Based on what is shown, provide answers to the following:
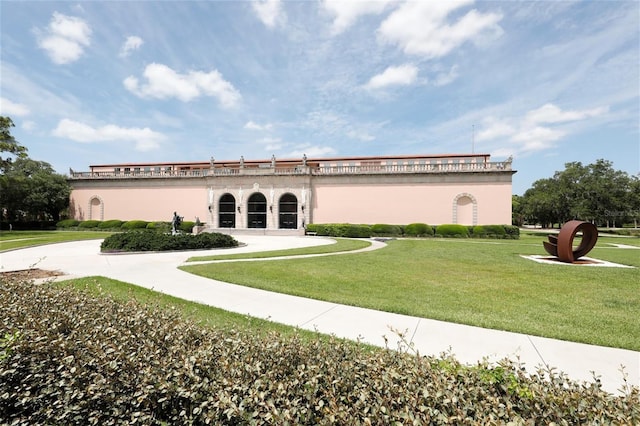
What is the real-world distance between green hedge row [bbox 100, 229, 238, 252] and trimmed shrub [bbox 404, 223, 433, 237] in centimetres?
2144

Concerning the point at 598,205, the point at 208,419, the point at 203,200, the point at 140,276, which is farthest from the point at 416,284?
the point at 598,205

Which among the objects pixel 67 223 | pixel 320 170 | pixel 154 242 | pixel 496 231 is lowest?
pixel 496 231

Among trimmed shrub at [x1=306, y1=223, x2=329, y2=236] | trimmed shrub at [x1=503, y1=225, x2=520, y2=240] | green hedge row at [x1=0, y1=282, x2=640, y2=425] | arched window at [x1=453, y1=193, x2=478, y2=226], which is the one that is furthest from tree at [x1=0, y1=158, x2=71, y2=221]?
trimmed shrub at [x1=503, y1=225, x2=520, y2=240]

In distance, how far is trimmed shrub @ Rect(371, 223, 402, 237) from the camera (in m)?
34.2

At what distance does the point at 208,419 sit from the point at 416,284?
804cm

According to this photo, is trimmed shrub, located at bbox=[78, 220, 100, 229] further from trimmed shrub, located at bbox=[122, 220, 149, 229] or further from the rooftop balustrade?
the rooftop balustrade

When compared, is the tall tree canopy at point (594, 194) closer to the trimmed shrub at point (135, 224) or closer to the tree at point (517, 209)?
the tree at point (517, 209)

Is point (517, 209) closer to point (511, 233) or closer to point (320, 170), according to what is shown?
point (511, 233)

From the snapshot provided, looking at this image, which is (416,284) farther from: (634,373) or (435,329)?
(634,373)

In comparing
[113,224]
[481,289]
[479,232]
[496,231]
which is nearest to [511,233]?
[496,231]

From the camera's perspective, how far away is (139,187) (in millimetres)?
42438

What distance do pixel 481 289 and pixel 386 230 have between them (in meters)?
26.0

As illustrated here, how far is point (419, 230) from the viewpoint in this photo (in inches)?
1320

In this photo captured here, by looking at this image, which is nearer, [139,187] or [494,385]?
[494,385]
